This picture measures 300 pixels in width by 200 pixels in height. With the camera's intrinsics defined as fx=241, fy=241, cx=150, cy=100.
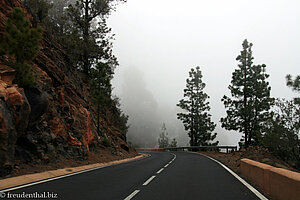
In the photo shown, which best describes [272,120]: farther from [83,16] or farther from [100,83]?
[83,16]

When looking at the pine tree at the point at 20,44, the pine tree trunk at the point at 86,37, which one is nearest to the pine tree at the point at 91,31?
the pine tree trunk at the point at 86,37

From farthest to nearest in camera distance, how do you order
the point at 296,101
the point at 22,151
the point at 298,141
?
the point at 296,101 → the point at 298,141 → the point at 22,151

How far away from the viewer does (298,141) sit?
13656 mm

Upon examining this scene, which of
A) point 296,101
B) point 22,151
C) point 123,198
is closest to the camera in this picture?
point 123,198

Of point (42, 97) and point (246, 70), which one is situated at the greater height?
point (246, 70)

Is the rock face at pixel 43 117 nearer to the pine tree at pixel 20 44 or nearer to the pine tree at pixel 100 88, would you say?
the pine tree at pixel 20 44

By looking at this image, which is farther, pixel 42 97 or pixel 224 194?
pixel 42 97

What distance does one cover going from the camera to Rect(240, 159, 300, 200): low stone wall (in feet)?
15.4

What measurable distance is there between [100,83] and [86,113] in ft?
12.2

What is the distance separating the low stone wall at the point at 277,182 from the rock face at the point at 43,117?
8303mm

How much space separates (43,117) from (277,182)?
1200 centimetres

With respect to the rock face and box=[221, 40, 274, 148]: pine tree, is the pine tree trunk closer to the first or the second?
the rock face

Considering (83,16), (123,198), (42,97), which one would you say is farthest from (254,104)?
(123,198)

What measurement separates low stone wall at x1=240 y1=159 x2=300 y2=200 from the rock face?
27.2ft
